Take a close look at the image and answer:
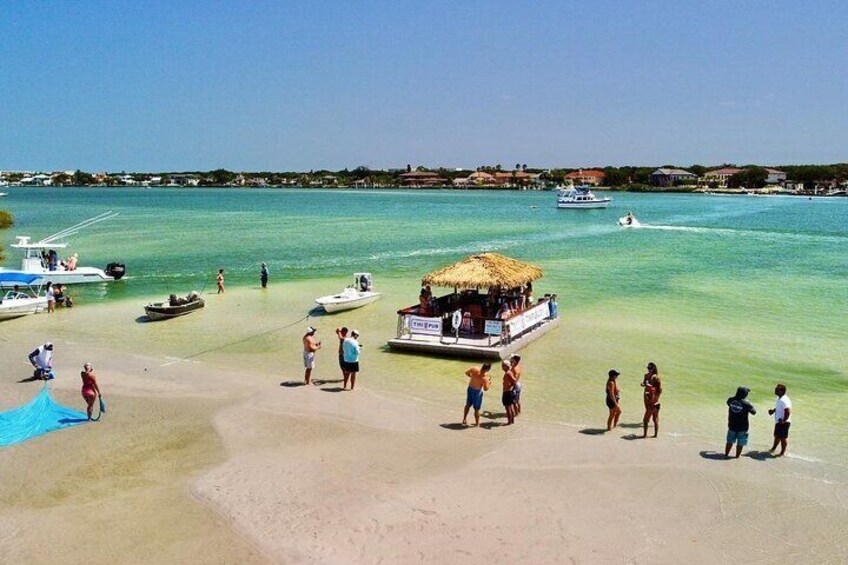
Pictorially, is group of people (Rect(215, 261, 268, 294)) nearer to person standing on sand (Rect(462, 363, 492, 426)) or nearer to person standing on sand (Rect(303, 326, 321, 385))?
person standing on sand (Rect(303, 326, 321, 385))

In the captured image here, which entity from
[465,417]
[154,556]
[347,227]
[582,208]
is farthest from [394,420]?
[582,208]

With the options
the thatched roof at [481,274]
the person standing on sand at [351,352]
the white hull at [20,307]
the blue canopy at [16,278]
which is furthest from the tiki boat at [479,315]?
the blue canopy at [16,278]

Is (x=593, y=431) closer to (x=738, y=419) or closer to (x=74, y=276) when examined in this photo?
(x=738, y=419)

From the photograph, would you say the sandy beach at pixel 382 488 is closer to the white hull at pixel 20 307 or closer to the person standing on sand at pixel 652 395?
the person standing on sand at pixel 652 395

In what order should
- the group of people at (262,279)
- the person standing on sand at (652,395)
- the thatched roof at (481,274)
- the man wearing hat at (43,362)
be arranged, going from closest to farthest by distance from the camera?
1. the person standing on sand at (652,395)
2. the man wearing hat at (43,362)
3. the thatched roof at (481,274)
4. the group of people at (262,279)

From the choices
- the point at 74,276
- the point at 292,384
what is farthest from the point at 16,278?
the point at 292,384

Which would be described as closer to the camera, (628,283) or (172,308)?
(172,308)

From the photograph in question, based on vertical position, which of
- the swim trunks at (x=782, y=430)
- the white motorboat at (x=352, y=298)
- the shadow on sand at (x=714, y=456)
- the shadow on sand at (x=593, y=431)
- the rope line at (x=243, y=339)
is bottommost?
the rope line at (x=243, y=339)

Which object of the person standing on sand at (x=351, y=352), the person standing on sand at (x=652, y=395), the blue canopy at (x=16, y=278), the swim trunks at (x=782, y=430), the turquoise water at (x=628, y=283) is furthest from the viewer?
the blue canopy at (x=16, y=278)

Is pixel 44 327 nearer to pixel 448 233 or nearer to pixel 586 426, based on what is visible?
pixel 586 426
